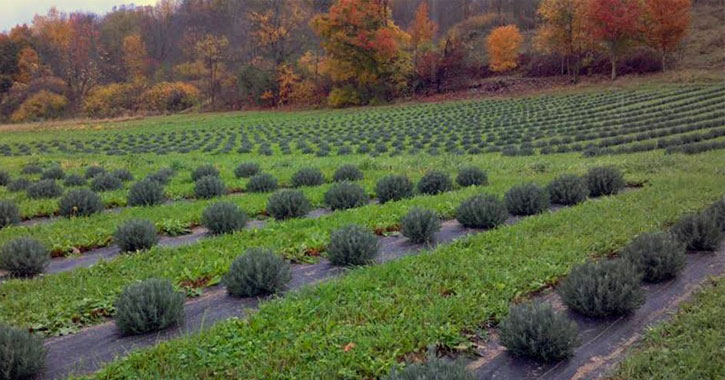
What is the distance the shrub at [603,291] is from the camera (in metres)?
4.94

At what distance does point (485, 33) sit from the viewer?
8006cm

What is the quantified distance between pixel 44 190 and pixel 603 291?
12221 mm

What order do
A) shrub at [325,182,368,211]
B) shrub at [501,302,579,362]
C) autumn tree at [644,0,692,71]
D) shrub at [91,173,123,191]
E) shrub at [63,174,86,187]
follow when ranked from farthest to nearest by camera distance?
1. autumn tree at [644,0,692,71]
2. shrub at [63,174,86,187]
3. shrub at [91,173,123,191]
4. shrub at [325,182,368,211]
5. shrub at [501,302,579,362]

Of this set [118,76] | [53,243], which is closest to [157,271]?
[53,243]

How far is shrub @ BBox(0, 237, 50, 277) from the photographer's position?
6602 millimetres

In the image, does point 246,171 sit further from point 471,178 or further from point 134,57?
point 134,57

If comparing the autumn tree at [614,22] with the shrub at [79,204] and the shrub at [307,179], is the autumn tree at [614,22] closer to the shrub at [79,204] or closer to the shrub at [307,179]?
the shrub at [307,179]

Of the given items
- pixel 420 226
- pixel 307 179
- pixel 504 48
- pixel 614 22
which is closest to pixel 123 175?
pixel 307 179

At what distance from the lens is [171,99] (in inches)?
2874

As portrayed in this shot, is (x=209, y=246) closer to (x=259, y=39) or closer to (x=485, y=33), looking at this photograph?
(x=259, y=39)

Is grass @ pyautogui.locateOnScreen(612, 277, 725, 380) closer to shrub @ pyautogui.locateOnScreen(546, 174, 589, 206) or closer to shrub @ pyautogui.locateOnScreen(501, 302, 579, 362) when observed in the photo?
shrub @ pyautogui.locateOnScreen(501, 302, 579, 362)

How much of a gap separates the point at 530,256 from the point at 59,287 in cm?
553

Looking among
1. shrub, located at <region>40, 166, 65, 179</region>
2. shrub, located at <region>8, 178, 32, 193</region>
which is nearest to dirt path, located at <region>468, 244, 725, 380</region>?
shrub, located at <region>8, 178, 32, 193</region>

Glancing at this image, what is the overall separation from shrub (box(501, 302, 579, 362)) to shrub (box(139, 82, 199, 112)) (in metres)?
74.3
